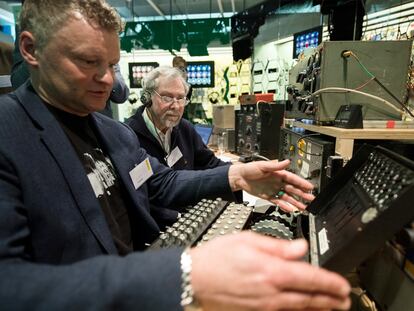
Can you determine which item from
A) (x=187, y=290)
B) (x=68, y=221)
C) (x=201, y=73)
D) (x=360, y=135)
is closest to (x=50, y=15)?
(x=68, y=221)

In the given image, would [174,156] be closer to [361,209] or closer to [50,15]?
[50,15]

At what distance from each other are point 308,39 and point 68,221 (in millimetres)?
3074

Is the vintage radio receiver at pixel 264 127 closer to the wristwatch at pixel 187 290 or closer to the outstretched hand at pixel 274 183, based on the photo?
the outstretched hand at pixel 274 183

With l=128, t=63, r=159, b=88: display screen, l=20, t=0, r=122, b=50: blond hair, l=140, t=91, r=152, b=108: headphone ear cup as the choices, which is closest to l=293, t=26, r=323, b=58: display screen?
l=140, t=91, r=152, b=108: headphone ear cup

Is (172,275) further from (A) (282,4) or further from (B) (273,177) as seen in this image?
(A) (282,4)

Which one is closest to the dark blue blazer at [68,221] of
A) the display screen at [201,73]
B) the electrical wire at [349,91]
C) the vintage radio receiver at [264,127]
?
the electrical wire at [349,91]

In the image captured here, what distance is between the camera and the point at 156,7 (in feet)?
17.5

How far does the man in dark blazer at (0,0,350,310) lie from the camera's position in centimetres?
36

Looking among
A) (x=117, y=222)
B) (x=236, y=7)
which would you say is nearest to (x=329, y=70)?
(x=117, y=222)

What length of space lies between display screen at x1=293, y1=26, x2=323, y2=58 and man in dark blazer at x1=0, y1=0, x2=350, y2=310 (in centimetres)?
241

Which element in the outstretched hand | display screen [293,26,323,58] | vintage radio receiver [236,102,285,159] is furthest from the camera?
display screen [293,26,323,58]

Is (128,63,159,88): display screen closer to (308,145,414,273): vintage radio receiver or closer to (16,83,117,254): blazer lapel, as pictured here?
(16,83,117,254): blazer lapel

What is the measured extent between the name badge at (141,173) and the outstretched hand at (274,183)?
1.05ft

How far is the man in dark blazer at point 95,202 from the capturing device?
0.36 m
